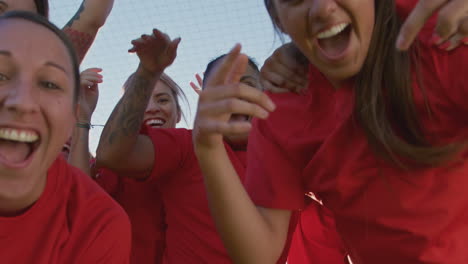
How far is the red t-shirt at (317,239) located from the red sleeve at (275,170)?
1.56 feet

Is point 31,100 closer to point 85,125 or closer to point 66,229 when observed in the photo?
point 66,229

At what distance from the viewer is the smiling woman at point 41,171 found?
45.3 inches

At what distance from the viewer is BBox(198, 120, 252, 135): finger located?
94 cm

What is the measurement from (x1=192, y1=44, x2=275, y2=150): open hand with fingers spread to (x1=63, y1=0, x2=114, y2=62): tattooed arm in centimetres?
90

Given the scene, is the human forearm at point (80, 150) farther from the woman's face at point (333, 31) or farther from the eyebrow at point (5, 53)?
the woman's face at point (333, 31)

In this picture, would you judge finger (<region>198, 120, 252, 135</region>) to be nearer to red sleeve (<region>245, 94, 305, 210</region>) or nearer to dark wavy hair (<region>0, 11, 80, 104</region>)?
red sleeve (<region>245, 94, 305, 210</region>)

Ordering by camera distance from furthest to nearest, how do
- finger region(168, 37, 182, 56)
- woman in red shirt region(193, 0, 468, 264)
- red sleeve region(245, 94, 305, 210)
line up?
finger region(168, 37, 182, 56), red sleeve region(245, 94, 305, 210), woman in red shirt region(193, 0, 468, 264)

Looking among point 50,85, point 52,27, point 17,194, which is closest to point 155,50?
point 52,27

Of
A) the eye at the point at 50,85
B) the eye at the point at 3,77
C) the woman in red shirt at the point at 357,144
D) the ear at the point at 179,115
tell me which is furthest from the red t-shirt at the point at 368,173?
the ear at the point at 179,115

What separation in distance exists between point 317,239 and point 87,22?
1.15 m

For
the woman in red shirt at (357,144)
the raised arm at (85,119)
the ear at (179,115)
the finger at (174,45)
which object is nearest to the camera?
the woman in red shirt at (357,144)

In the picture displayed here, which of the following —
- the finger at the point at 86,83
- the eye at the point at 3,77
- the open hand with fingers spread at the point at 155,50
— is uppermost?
the open hand with fingers spread at the point at 155,50

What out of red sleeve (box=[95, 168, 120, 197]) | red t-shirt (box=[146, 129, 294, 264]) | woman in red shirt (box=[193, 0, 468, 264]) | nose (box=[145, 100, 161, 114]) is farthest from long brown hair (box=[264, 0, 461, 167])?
nose (box=[145, 100, 161, 114])

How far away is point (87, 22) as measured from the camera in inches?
72.9
